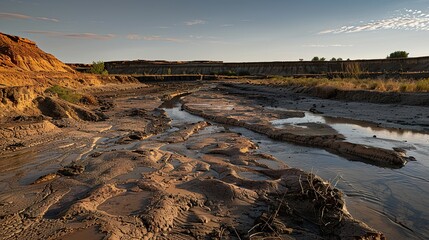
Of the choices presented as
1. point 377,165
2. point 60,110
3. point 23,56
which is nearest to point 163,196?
point 377,165

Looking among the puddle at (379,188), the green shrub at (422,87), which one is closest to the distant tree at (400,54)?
the green shrub at (422,87)

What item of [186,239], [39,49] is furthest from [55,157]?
[39,49]

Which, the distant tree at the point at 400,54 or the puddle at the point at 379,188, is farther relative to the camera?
the distant tree at the point at 400,54

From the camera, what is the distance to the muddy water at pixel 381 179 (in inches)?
184

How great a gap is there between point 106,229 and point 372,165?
241 inches

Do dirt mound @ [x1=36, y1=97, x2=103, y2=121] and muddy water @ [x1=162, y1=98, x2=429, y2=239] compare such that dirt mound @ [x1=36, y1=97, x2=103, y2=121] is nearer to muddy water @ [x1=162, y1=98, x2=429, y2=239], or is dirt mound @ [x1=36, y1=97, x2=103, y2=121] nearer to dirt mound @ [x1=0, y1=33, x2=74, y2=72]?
muddy water @ [x1=162, y1=98, x2=429, y2=239]

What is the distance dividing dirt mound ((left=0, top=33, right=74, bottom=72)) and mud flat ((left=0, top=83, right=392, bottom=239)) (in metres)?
27.3

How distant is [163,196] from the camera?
16.0 ft

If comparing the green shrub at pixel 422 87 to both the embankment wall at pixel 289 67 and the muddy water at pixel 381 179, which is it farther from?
the embankment wall at pixel 289 67

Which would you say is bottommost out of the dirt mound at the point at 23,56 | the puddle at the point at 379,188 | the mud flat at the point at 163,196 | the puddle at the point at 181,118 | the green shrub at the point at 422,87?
the puddle at the point at 181,118

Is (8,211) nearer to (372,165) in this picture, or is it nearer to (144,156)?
(144,156)

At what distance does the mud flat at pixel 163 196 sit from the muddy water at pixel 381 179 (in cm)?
52

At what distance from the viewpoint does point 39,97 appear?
1211 cm

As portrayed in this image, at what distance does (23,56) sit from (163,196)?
3605 cm
